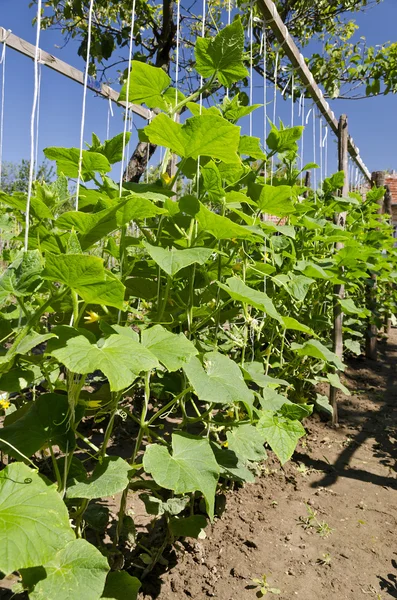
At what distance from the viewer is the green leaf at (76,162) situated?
1.37m

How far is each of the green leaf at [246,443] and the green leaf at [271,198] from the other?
81 cm

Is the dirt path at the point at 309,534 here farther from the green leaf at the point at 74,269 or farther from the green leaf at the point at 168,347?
the green leaf at the point at 74,269

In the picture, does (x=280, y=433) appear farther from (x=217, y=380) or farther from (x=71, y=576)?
(x=71, y=576)

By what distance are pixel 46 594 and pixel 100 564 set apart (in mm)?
113

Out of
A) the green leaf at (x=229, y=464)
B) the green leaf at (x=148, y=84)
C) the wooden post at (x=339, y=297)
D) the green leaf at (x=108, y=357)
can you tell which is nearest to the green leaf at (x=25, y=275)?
the green leaf at (x=108, y=357)

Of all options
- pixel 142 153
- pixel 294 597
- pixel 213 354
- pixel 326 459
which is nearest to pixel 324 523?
pixel 294 597

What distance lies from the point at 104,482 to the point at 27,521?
1.00 ft

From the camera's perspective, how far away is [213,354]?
4.69 ft

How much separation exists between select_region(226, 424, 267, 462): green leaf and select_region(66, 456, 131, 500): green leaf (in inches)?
18.4

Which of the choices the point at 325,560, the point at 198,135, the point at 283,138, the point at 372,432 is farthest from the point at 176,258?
the point at 372,432

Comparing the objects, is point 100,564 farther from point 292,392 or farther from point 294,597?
point 292,392

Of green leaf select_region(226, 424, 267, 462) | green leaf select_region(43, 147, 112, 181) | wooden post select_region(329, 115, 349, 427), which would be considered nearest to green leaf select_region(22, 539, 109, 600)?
green leaf select_region(226, 424, 267, 462)

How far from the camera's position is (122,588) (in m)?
1.25

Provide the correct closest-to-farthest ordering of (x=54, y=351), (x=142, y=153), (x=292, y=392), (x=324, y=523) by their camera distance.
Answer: (x=54, y=351), (x=324, y=523), (x=292, y=392), (x=142, y=153)
